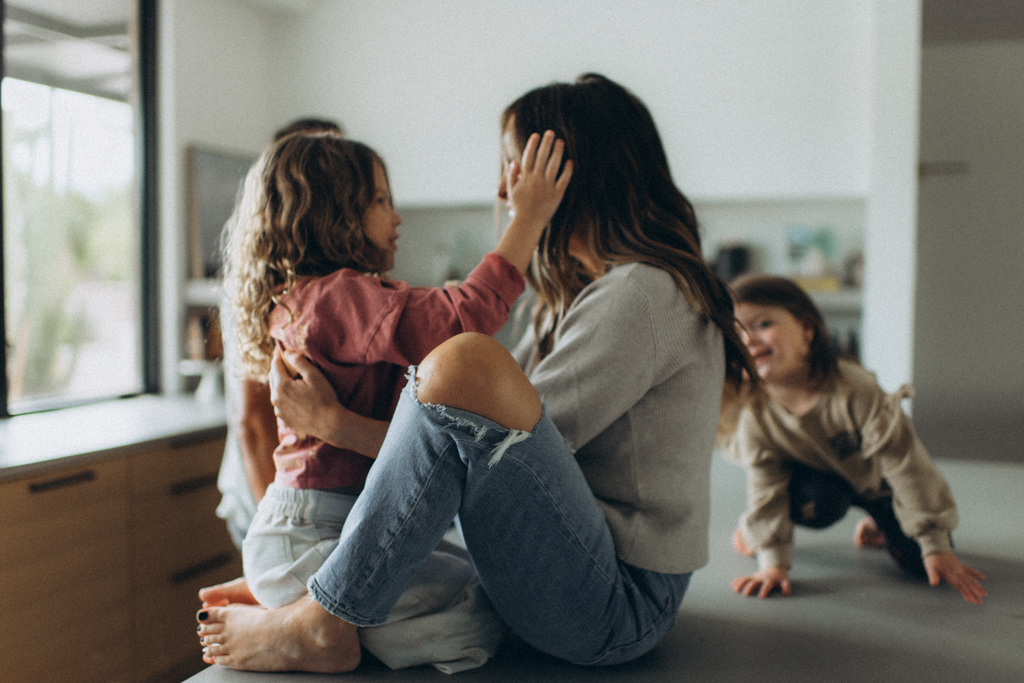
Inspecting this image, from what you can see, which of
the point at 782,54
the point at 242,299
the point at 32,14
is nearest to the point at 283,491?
the point at 242,299

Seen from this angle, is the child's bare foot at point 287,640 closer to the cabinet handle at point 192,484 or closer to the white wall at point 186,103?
the cabinet handle at point 192,484

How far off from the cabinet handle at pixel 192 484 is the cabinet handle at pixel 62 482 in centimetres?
25

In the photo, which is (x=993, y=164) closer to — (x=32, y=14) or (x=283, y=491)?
(x=283, y=491)

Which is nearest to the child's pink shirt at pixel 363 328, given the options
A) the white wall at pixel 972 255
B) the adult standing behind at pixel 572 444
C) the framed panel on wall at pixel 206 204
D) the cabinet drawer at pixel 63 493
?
the adult standing behind at pixel 572 444

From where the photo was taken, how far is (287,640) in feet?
3.47

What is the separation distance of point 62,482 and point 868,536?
1795 mm

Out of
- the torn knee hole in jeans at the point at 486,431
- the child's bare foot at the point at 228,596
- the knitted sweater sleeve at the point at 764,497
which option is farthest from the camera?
the knitted sweater sleeve at the point at 764,497

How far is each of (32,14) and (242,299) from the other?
162 cm

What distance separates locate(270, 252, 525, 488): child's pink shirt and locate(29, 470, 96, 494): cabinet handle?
2.35 feet

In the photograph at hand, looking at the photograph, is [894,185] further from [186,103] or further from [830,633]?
[186,103]

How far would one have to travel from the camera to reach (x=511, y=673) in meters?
1.13

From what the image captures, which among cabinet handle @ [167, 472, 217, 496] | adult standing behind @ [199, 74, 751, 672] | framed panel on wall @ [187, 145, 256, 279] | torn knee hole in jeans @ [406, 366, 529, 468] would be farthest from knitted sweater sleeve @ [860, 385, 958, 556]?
framed panel on wall @ [187, 145, 256, 279]

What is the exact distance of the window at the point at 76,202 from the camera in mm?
2240

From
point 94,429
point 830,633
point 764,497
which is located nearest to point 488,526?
point 830,633
